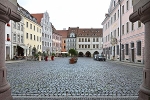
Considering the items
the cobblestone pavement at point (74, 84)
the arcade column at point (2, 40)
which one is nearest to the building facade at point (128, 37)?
the cobblestone pavement at point (74, 84)

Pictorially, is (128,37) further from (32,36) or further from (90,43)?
(90,43)

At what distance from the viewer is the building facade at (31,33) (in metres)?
46.5

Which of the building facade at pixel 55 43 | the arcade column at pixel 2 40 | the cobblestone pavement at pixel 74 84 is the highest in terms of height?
the building facade at pixel 55 43

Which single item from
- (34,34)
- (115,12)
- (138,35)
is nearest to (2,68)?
(138,35)

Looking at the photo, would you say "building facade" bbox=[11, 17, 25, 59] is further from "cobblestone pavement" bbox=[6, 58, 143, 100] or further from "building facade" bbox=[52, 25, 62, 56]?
"building facade" bbox=[52, 25, 62, 56]

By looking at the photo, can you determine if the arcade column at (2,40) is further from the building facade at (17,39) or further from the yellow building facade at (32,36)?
the yellow building facade at (32,36)

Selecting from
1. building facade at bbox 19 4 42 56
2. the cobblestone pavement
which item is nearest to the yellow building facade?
building facade at bbox 19 4 42 56

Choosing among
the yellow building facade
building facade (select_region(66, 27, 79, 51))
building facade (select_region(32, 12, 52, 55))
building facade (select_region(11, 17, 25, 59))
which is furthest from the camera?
building facade (select_region(66, 27, 79, 51))

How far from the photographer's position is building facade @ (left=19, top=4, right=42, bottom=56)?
46.5 meters

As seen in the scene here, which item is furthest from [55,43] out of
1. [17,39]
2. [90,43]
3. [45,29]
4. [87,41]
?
[17,39]

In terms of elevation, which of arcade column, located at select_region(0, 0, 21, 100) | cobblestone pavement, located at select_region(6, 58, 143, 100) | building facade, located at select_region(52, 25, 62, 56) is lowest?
cobblestone pavement, located at select_region(6, 58, 143, 100)

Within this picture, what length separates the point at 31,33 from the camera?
168ft

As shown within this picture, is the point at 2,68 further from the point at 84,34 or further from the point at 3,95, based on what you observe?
the point at 84,34

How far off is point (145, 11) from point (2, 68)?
3.76 metres
